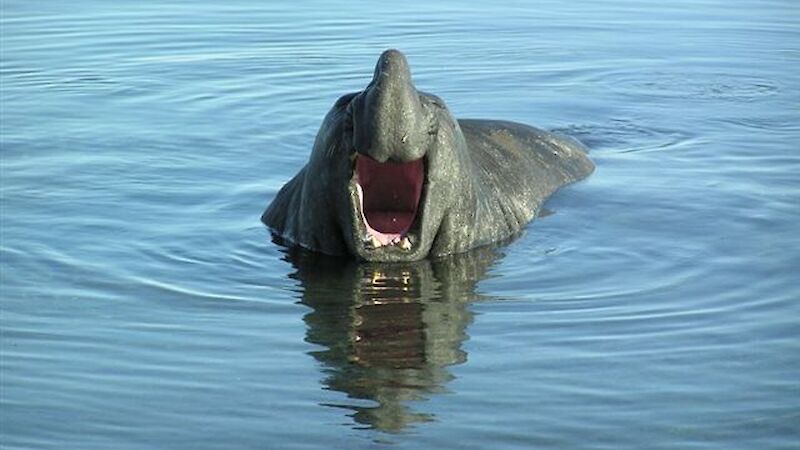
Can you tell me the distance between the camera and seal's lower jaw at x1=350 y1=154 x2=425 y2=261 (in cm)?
1076

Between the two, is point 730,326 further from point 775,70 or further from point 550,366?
point 775,70

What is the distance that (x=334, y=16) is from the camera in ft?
69.9

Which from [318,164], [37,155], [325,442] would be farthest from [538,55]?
[325,442]

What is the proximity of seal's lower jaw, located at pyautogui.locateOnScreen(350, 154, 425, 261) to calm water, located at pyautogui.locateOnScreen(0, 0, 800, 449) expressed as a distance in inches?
5.5

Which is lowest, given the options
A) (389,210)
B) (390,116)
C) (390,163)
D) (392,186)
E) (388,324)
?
(388,324)

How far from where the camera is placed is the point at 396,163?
35.2 feet

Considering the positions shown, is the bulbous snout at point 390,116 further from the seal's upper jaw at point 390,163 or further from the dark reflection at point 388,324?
the dark reflection at point 388,324

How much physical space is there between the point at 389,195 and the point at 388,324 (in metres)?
1.48

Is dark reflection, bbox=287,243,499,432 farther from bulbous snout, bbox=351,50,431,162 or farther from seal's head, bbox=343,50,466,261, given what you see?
bulbous snout, bbox=351,50,431,162

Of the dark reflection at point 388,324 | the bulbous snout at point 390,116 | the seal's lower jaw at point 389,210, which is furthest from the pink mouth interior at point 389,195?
the bulbous snout at point 390,116

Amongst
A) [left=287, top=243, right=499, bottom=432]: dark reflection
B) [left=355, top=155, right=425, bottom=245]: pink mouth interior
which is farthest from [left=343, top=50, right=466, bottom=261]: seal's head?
[left=287, top=243, right=499, bottom=432]: dark reflection

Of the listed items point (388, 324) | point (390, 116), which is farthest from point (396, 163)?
point (388, 324)

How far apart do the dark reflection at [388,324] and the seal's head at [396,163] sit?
16 cm

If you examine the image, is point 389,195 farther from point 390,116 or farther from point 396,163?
point 390,116
